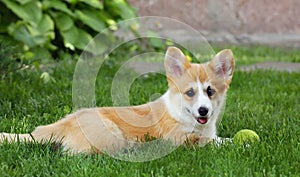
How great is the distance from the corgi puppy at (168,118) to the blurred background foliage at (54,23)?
10.4ft

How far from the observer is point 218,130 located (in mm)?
3422

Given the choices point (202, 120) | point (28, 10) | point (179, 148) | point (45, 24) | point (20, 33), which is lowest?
point (179, 148)

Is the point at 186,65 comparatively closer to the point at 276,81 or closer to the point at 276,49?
the point at 276,81

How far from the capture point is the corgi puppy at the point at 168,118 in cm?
290

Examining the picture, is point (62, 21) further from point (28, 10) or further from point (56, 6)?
point (28, 10)

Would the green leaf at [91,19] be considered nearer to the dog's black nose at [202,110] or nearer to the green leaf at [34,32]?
the green leaf at [34,32]

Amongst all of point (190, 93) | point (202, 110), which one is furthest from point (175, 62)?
point (202, 110)

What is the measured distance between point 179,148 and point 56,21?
13.7 feet

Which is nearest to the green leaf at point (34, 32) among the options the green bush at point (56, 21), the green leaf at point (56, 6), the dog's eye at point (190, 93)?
the green bush at point (56, 21)

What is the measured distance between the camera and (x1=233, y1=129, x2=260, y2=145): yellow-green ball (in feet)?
9.82

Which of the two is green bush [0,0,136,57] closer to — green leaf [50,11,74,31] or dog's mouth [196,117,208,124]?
green leaf [50,11,74,31]

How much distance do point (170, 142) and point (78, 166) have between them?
55 cm

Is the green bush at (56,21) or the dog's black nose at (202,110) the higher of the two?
the green bush at (56,21)

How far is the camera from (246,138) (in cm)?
305
